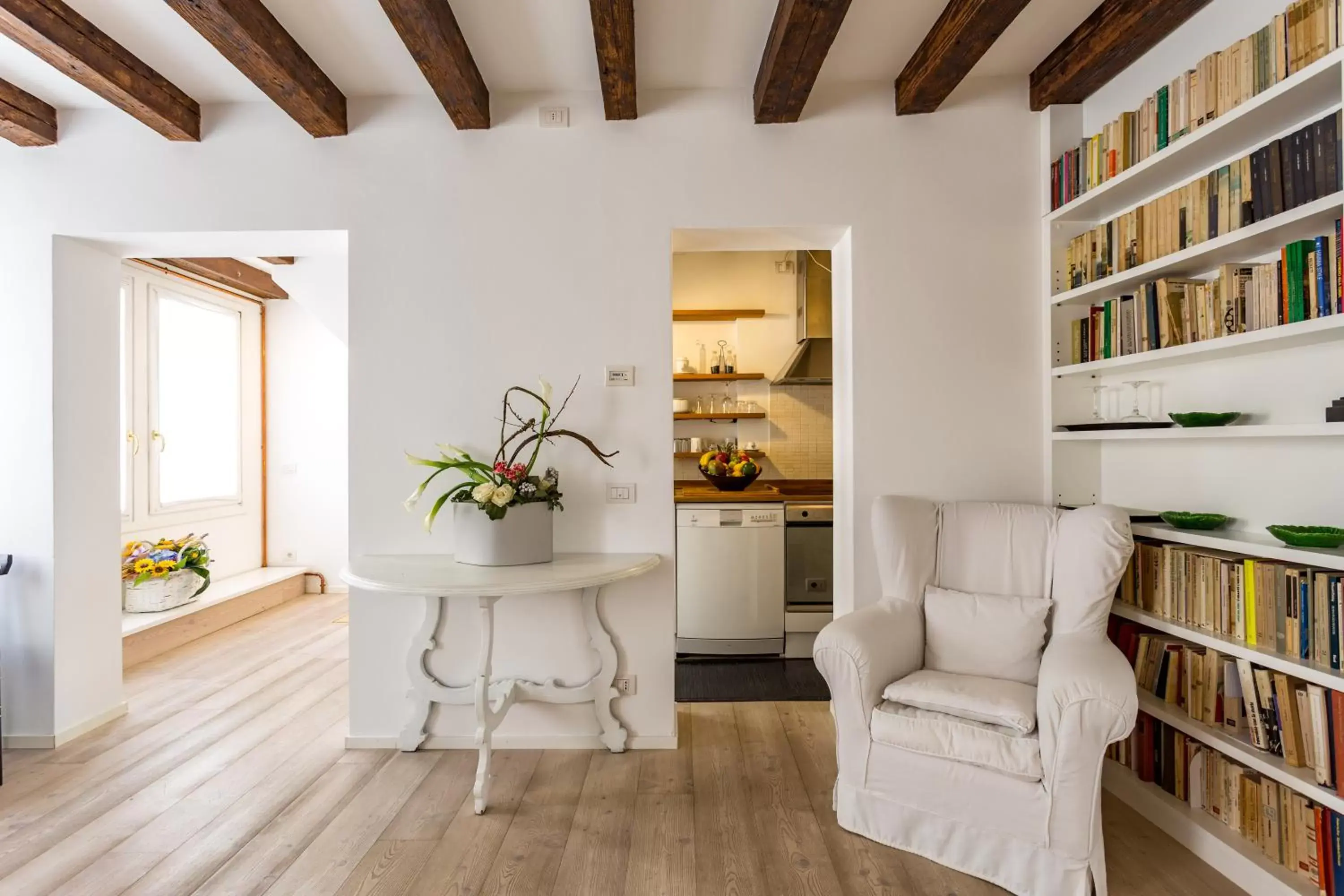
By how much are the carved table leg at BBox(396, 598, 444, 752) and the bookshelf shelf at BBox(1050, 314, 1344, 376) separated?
8.79 ft

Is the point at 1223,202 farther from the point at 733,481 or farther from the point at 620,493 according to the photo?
the point at 733,481

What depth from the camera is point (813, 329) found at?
181 inches

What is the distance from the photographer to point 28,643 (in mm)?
2922

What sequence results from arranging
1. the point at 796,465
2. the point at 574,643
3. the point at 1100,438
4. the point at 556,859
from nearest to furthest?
the point at 556,859
the point at 1100,438
the point at 574,643
the point at 796,465

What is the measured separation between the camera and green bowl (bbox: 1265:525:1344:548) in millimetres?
1776

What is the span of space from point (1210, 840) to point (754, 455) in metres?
3.24

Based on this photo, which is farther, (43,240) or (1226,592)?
(43,240)

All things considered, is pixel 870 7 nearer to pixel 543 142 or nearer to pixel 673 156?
pixel 673 156

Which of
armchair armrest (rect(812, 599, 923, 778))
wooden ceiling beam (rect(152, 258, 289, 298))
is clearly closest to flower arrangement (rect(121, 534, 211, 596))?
wooden ceiling beam (rect(152, 258, 289, 298))

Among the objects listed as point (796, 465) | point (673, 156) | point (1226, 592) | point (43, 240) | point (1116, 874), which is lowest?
point (1116, 874)

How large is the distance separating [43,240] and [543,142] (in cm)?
209

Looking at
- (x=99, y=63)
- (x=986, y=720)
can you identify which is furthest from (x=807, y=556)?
(x=99, y=63)

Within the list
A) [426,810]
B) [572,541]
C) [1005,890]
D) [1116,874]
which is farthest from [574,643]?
[1116,874]

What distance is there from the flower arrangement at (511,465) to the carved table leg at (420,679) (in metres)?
0.33
